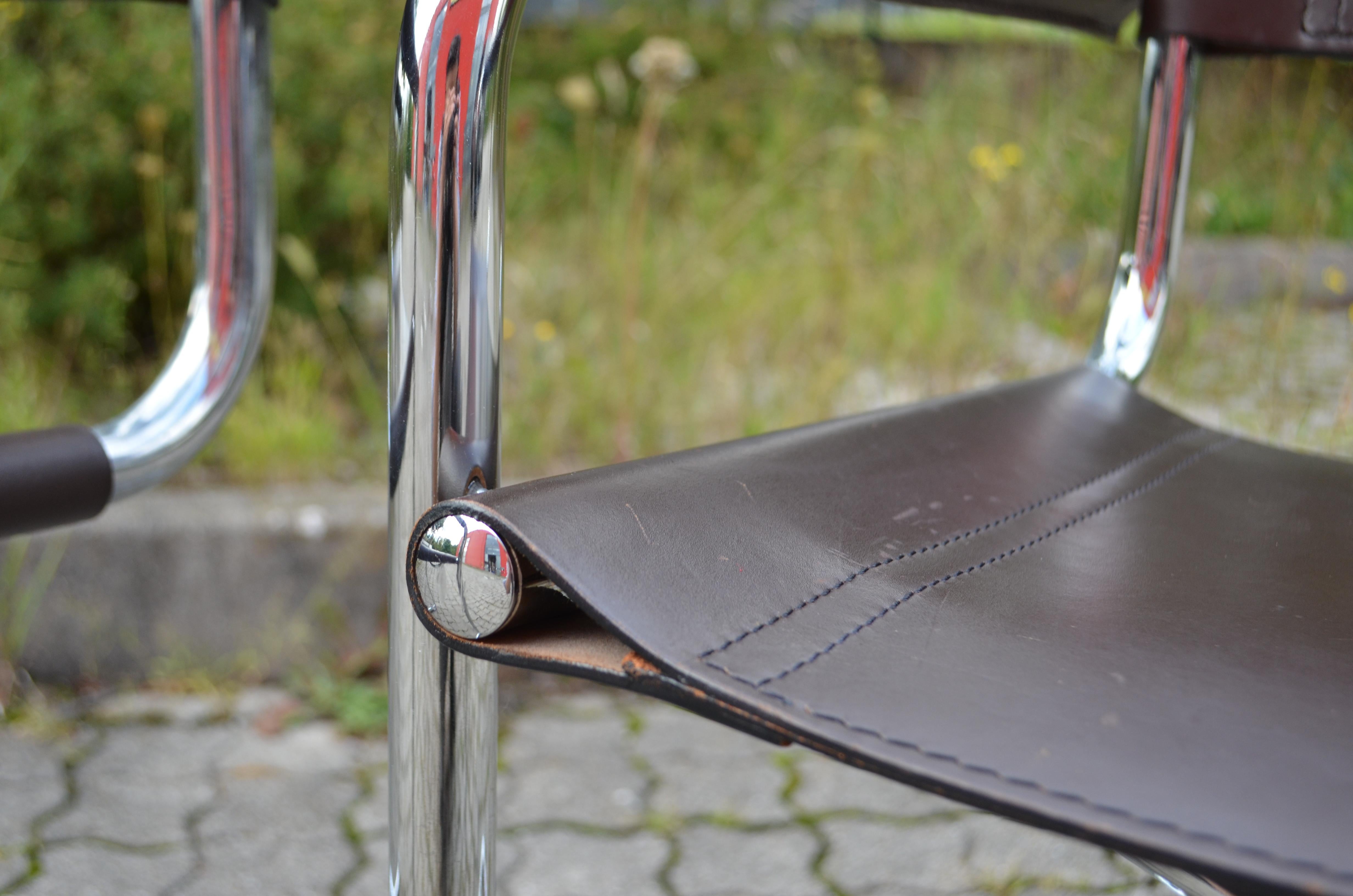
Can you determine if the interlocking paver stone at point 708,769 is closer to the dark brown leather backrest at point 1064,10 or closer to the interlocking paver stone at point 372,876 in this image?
the interlocking paver stone at point 372,876

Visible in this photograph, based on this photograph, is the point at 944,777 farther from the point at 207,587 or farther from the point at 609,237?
the point at 609,237

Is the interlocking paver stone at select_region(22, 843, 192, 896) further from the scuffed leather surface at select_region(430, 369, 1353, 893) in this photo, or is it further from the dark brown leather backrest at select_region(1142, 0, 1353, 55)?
the dark brown leather backrest at select_region(1142, 0, 1353, 55)

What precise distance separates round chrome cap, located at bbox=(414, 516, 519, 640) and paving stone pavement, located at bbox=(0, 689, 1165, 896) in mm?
828

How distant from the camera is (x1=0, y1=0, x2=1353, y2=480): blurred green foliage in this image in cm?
166

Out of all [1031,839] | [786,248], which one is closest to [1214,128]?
[786,248]

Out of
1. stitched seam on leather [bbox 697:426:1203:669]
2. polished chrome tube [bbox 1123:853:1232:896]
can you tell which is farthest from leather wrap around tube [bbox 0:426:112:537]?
polished chrome tube [bbox 1123:853:1232:896]

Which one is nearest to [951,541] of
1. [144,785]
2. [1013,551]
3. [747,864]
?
[1013,551]

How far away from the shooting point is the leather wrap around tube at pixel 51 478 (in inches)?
17.5

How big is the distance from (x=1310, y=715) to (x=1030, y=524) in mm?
159

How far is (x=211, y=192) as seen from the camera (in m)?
0.61

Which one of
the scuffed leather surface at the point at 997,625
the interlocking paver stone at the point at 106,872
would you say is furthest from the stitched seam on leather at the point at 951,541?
the interlocking paver stone at the point at 106,872

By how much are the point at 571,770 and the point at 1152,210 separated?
34.4 inches

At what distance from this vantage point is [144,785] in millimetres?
1200

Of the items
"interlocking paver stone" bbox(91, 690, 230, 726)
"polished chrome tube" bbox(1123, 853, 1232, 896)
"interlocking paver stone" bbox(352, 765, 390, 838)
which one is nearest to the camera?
"polished chrome tube" bbox(1123, 853, 1232, 896)
